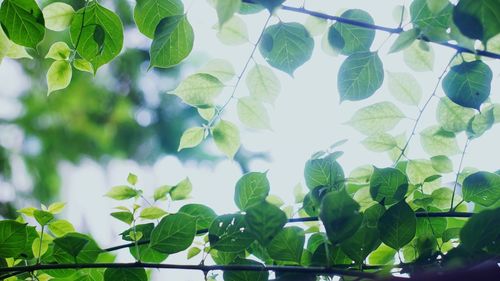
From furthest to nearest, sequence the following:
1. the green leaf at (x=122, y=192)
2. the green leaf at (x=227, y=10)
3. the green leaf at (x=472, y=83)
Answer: the green leaf at (x=122, y=192)
the green leaf at (x=472, y=83)
the green leaf at (x=227, y=10)

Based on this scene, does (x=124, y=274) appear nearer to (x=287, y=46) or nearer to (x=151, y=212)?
(x=151, y=212)

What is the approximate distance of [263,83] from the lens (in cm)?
49

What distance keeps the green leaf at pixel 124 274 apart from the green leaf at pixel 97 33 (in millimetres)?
181

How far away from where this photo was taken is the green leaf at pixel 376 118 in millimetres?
491

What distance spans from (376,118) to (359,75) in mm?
77

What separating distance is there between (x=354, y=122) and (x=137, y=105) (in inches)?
128

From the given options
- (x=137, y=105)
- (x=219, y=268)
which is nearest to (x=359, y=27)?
(x=219, y=268)

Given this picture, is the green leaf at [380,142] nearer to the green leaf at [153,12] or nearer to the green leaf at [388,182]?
the green leaf at [388,182]

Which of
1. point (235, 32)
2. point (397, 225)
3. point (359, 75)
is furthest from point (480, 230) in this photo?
point (235, 32)

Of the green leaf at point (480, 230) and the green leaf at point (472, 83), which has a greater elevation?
the green leaf at point (472, 83)

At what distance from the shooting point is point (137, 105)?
359cm

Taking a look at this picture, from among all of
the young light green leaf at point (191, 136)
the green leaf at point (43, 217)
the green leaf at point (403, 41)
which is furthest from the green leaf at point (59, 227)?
the green leaf at point (403, 41)

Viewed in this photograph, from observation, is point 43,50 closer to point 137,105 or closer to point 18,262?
point 137,105

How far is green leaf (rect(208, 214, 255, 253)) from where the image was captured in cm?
41
